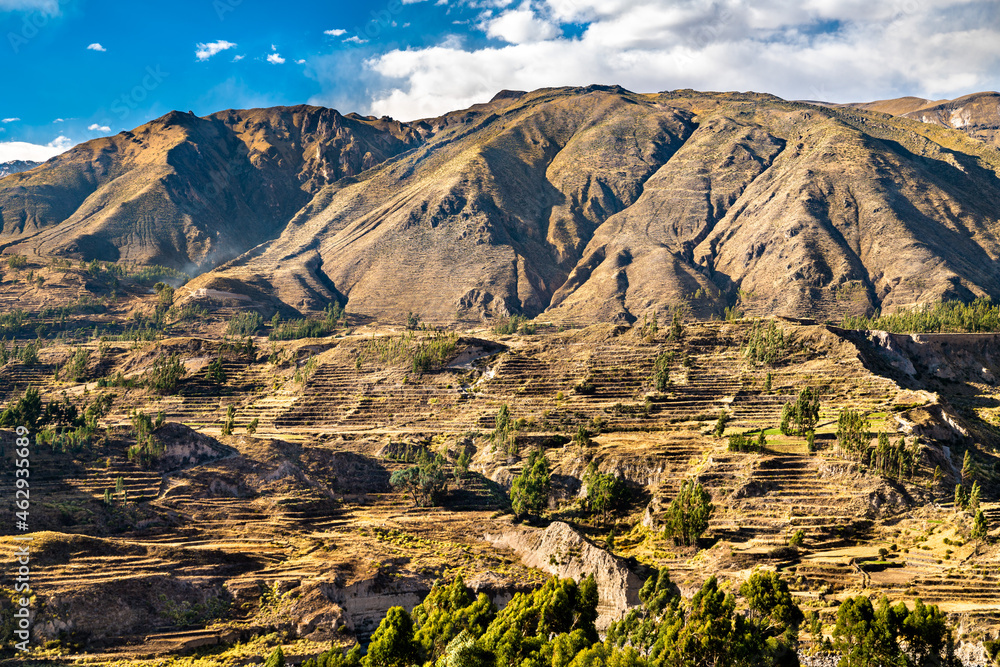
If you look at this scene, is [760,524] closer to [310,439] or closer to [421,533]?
[421,533]

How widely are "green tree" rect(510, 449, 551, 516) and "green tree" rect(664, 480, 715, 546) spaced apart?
19.9 m

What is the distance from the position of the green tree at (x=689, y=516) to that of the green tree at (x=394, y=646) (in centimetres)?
4084

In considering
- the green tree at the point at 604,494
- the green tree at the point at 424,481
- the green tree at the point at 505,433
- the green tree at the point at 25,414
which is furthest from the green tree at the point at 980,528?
the green tree at the point at 25,414

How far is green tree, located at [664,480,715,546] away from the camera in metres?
87.9

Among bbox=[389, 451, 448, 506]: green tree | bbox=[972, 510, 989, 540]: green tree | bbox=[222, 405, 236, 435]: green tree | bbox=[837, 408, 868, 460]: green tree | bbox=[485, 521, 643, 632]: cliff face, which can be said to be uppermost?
bbox=[222, 405, 236, 435]: green tree

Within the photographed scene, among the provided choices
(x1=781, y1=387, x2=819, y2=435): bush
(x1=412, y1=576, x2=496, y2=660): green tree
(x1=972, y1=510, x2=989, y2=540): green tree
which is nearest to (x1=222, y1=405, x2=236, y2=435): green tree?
(x1=412, y1=576, x2=496, y2=660): green tree

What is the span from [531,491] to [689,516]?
81.1 ft

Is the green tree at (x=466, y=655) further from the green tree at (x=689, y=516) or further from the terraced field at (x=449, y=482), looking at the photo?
the green tree at (x=689, y=516)

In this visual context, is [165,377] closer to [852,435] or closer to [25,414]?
[25,414]

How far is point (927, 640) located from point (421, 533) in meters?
61.9

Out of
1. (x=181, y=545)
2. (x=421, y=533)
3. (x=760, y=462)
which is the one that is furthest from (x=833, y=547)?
(x=181, y=545)

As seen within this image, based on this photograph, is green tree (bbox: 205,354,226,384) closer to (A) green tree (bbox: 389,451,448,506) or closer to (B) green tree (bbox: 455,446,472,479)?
(A) green tree (bbox: 389,451,448,506)

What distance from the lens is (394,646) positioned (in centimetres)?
5862

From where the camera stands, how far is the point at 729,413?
122 meters
